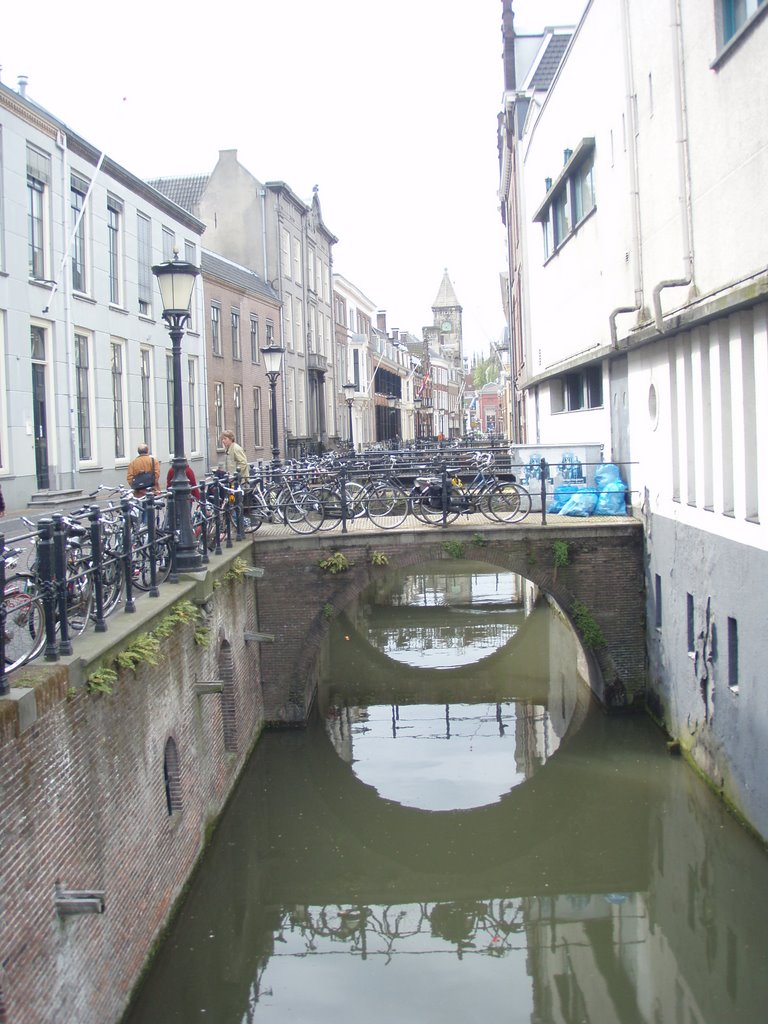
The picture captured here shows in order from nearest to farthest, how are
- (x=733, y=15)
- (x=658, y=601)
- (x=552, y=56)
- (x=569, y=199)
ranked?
1. (x=733, y=15)
2. (x=658, y=601)
3. (x=569, y=199)
4. (x=552, y=56)

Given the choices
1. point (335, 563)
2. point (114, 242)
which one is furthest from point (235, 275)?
point (335, 563)

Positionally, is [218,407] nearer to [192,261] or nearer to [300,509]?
[192,261]

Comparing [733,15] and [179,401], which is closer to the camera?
[733,15]

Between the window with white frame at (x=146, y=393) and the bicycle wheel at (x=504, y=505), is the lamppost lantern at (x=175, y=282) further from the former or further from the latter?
the window with white frame at (x=146, y=393)

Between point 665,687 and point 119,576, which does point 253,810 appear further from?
point 665,687

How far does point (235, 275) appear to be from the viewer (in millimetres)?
32844

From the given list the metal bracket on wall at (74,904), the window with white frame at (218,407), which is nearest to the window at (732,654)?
the metal bracket on wall at (74,904)

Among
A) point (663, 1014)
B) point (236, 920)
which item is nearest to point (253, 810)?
point (236, 920)

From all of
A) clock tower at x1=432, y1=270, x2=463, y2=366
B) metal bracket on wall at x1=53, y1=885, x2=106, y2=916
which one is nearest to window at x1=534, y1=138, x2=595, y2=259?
metal bracket on wall at x1=53, y1=885, x2=106, y2=916

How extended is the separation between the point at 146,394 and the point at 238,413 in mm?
8460

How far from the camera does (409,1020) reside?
8.08m

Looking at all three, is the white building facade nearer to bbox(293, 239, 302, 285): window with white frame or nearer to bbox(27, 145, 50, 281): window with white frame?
bbox(27, 145, 50, 281): window with white frame

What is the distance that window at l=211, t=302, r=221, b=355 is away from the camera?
29367mm

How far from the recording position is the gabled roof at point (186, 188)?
120 feet
